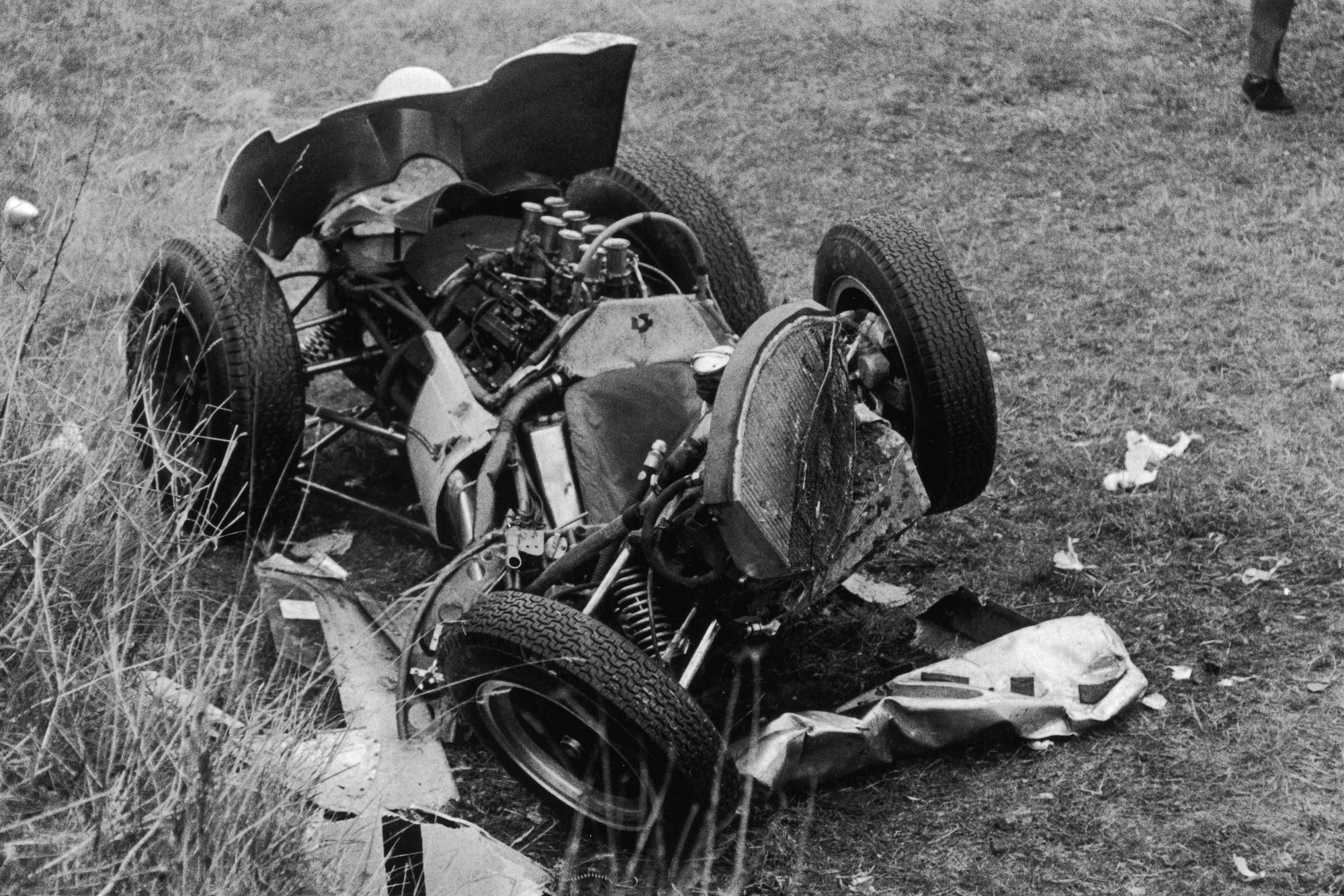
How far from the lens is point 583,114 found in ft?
17.4

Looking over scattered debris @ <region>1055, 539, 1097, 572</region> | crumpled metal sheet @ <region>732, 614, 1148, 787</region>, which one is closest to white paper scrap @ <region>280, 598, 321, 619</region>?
crumpled metal sheet @ <region>732, 614, 1148, 787</region>

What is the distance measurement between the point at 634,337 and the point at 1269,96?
5.46 m

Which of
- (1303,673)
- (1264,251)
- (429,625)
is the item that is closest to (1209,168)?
(1264,251)

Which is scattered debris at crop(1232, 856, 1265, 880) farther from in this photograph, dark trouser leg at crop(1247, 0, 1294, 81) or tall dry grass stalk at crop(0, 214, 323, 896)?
dark trouser leg at crop(1247, 0, 1294, 81)

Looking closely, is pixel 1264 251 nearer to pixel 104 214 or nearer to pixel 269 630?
pixel 269 630

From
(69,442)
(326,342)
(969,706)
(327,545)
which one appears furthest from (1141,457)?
(69,442)

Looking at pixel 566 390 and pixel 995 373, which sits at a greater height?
pixel 566 390

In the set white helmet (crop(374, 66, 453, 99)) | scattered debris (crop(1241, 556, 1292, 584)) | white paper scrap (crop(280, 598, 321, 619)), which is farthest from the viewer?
white helmet (crop(374, 66, 453, 99))

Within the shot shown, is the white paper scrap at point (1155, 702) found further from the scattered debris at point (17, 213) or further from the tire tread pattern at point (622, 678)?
the scattered debris at point (17, 213)

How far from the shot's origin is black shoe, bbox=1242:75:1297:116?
8469mm

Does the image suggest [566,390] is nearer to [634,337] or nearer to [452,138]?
[634,337]

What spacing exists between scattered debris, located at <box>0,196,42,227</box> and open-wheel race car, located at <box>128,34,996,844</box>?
1424 millimetres

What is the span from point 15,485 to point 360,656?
3.66 feet

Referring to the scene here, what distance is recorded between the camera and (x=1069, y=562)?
5.06m
